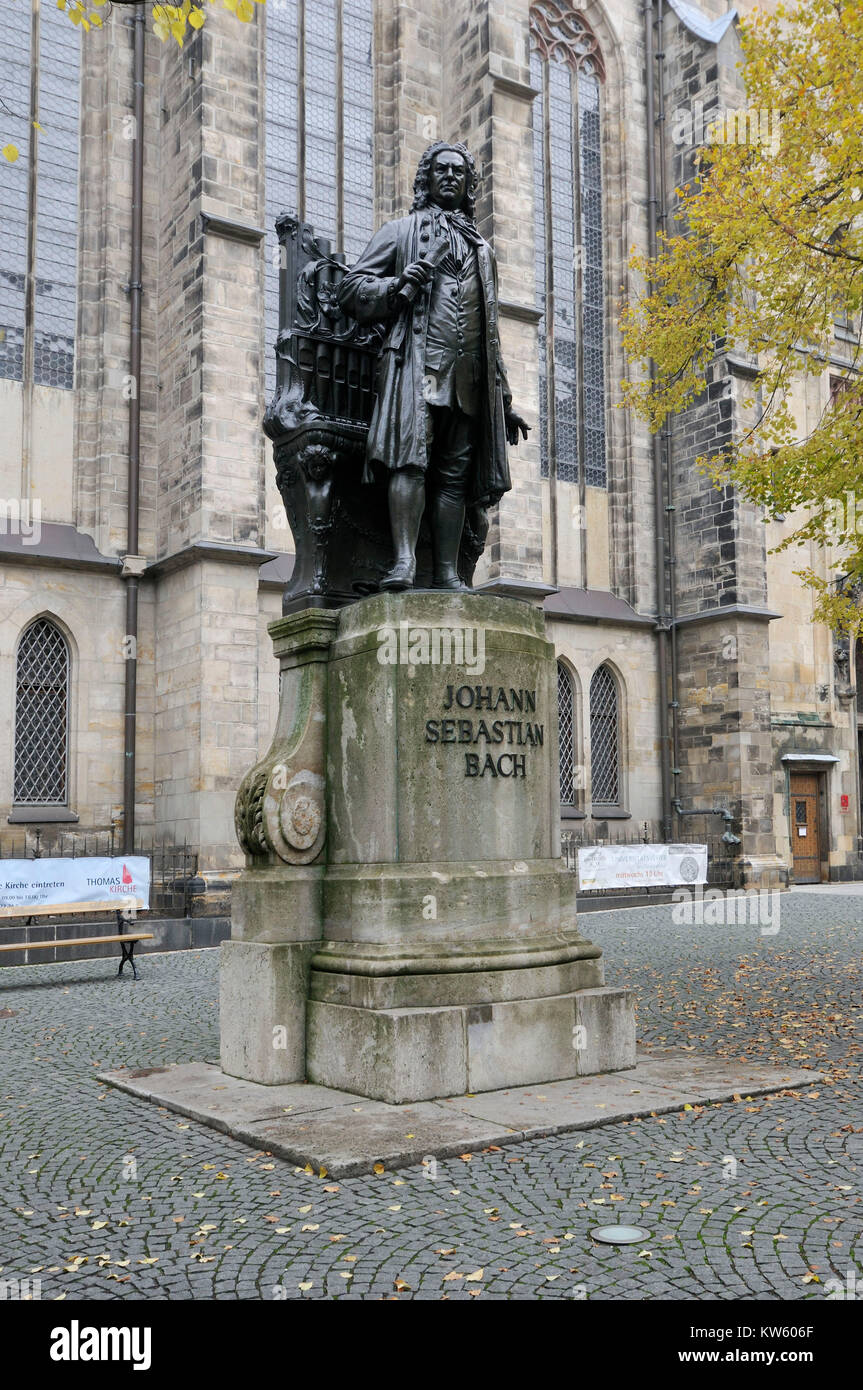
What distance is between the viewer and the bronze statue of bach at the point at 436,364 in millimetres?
6652

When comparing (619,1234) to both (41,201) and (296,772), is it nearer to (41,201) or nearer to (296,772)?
(296,772)

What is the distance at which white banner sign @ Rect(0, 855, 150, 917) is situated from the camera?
41.7 feet

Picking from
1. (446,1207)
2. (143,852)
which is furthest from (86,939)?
(446,1207)

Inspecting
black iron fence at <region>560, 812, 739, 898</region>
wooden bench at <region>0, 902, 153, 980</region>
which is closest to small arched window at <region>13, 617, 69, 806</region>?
wooden bench at <region>0, 902, 153, 980</region>

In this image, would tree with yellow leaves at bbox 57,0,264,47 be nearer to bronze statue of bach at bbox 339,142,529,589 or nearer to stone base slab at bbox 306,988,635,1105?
bronze statue of bach at bbox 339,142,529,589

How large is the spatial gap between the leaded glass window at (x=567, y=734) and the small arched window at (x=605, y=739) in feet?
1.95

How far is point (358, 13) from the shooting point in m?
21.7

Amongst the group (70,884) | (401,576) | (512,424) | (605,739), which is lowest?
(70,884)

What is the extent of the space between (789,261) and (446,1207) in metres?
9.49

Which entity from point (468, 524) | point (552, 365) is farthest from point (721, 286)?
point (552, 365)

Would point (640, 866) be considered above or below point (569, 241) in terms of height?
below

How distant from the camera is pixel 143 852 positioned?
18.2 metres

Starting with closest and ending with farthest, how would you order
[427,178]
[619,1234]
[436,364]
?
[619,1234] < [436,364] < [427,178]

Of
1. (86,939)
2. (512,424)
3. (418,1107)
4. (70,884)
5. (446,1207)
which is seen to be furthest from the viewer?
(70,884)
